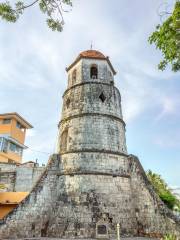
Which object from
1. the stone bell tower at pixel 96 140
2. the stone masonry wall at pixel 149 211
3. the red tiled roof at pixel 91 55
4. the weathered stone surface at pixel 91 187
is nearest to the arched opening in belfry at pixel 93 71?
the stone bell tower at pixel 96 140

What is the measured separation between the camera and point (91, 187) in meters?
12.3

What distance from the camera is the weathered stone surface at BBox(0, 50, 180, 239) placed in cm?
1151

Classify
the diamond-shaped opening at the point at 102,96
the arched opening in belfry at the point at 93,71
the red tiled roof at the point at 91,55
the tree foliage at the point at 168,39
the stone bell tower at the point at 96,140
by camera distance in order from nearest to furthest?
the tree foliage at the point at 168,39 < the stone bell tower at the point at 96,140 < the diamond-shaped opening at the point at 102,96 < the arched opening in belfry at the point at 93,71 < the red tiled roof at the point at 91,55

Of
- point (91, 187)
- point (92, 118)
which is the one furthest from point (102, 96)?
point (91, 187)

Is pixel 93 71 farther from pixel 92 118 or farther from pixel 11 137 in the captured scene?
pixel 11 137

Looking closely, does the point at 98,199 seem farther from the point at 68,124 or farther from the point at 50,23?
the point at 50,23

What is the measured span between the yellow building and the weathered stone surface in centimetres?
1346

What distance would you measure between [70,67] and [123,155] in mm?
8301

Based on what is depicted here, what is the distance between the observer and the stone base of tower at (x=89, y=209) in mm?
11328

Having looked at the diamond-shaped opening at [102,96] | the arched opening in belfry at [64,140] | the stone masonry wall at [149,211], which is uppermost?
the diamond-shaped opening at [102,96]

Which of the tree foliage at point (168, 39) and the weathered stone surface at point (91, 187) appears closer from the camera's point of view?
the tree foliage at point (168, 39)

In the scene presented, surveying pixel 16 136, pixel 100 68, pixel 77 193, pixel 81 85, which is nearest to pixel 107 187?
pixel 77 193

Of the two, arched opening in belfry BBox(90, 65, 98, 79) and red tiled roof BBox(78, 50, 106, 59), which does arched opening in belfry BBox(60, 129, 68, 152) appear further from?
red tiled roof BBox(78, 50, 106, 59)

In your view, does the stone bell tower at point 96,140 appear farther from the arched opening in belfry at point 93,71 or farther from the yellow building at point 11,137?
the yellow building at point 11,137
